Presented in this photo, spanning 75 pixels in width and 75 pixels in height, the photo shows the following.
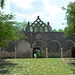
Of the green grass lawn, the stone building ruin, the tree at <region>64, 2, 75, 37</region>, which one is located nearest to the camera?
the green grass lawn

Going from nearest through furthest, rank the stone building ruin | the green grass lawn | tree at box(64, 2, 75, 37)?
the green grass lawn → tree at box(64, 2, 75, 37) → the stone building ruin

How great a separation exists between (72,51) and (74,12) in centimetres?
1148

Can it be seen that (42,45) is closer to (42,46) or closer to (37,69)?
(42,46)

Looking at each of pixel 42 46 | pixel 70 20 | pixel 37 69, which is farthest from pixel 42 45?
pixel 37 69

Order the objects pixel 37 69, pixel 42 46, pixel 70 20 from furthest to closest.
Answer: pixel 42 46 < pixel 70 20 < pixel 37 69

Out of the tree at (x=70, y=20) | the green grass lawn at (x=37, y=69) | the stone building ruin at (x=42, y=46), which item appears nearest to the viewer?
the green grass lawn at (x=37, y=69)

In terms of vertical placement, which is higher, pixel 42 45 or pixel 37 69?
pixel 42 45

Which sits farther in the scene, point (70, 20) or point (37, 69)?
point (70, 20)

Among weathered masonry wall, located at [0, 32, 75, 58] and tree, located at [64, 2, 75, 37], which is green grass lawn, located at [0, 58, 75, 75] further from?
weathered masonry wall, located at [0, 32, 75, 58]

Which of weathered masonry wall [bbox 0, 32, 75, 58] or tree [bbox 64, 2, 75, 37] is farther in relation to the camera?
weathered masonry wall [bbox 0, 32, 75, 58]

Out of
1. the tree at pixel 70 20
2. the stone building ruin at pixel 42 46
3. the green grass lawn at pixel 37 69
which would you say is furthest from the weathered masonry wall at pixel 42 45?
the green grass lawn at pixel 37 69

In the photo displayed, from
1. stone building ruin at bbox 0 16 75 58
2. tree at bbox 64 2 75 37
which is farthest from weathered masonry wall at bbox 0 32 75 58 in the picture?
tree at bbox 64 2 75 37

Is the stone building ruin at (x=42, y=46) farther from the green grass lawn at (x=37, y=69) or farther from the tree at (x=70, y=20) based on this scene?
the green grass lawn at (x=37, y=69)

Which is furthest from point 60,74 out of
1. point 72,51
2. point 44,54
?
point 72,51
